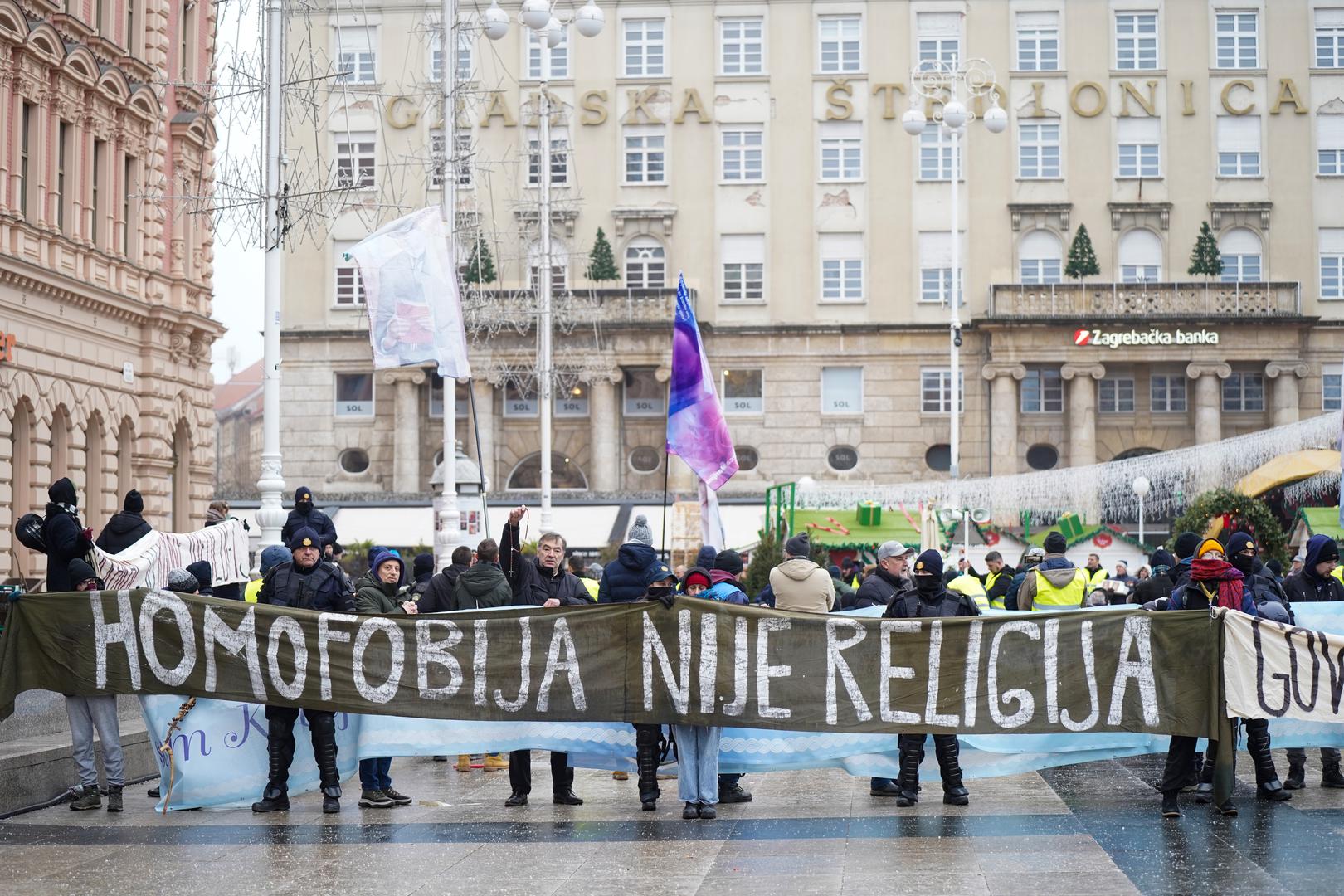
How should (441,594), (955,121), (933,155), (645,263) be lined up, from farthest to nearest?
(645,263)
(933,155)
(955,121)
(441,594)

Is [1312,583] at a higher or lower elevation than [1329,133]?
lower

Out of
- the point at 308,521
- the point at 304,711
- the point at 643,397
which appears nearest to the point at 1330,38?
the point at 643,397

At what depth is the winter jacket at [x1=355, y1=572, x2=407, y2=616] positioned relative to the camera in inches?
550

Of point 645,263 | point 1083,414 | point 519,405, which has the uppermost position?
point 645,263

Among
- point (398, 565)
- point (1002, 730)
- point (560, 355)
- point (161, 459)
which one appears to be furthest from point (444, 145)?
point (560, 355)

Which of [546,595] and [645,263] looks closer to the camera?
[546,595]

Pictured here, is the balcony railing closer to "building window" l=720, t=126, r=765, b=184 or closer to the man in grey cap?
"building window" l=720, t=126, r=765, b=184

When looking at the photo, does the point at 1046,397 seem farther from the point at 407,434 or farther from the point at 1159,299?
the point at 407,434

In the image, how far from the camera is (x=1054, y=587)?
1783cm

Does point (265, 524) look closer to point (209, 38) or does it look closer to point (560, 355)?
point (209, 38)

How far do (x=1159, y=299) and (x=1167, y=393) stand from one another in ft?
11.0

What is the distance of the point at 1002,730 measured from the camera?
12797 mm

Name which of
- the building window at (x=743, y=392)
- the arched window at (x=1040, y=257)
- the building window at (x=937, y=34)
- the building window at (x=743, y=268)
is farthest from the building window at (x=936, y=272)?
the building window at (x=743, y=392)

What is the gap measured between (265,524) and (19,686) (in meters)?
7.46
